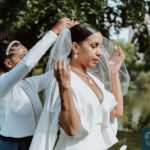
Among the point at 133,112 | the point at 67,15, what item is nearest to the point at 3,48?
the point at 67,15

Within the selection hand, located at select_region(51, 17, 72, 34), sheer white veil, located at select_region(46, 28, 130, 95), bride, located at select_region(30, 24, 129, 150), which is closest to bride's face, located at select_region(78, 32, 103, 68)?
bride, located at select_region(30, 24, 129, 150)

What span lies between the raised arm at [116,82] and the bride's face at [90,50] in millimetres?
296

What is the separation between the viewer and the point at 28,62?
196 cm

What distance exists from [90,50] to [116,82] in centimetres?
40

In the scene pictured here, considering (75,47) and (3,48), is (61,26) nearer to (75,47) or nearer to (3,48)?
(75,47)

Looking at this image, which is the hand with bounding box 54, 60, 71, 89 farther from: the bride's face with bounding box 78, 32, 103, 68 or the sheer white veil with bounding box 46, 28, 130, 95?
the sheer white veil with bounding box 46, 28, 130, 95

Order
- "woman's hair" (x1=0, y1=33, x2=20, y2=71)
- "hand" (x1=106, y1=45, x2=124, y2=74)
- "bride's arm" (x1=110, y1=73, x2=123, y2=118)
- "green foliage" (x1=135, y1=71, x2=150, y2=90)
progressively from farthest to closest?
"green foliage" (x1=135, y1=71, x2=150, y2=90), "woman's hair" (x1=0, y1=33, x2=20, y2=71), "hand" (x1=106, y1=45, x2=124, y2=74), "bride's arm" (x1=110, y1=73, x2=123, y2=118)

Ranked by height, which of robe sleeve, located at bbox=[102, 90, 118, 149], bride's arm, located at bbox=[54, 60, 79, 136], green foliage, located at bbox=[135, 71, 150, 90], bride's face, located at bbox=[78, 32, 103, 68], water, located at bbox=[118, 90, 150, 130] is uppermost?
bride's face, located at bbox=[78, 32, 103, 68]

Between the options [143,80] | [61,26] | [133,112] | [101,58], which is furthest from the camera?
[143,80]

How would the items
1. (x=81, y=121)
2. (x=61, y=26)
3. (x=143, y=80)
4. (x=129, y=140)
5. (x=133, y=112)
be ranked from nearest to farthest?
(x=81, y=121), (x=61, y=26), (x=129, y=140), (x=133, y=112), (x=143, y=80)

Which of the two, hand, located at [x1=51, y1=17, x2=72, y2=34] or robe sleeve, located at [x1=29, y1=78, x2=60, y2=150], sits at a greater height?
hand, located at [x1=51, y1=17, x2=72, y2=34]

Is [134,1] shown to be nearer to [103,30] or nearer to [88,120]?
[103,30]

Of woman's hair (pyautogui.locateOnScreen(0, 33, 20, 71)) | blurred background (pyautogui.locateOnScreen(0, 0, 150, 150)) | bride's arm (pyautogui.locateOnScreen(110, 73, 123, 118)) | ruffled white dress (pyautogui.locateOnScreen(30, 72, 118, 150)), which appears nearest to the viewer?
ruffled white dress (pyautogui.locateOnScreen(30, 72, 118, 150))

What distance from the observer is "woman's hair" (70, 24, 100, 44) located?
199 cm
